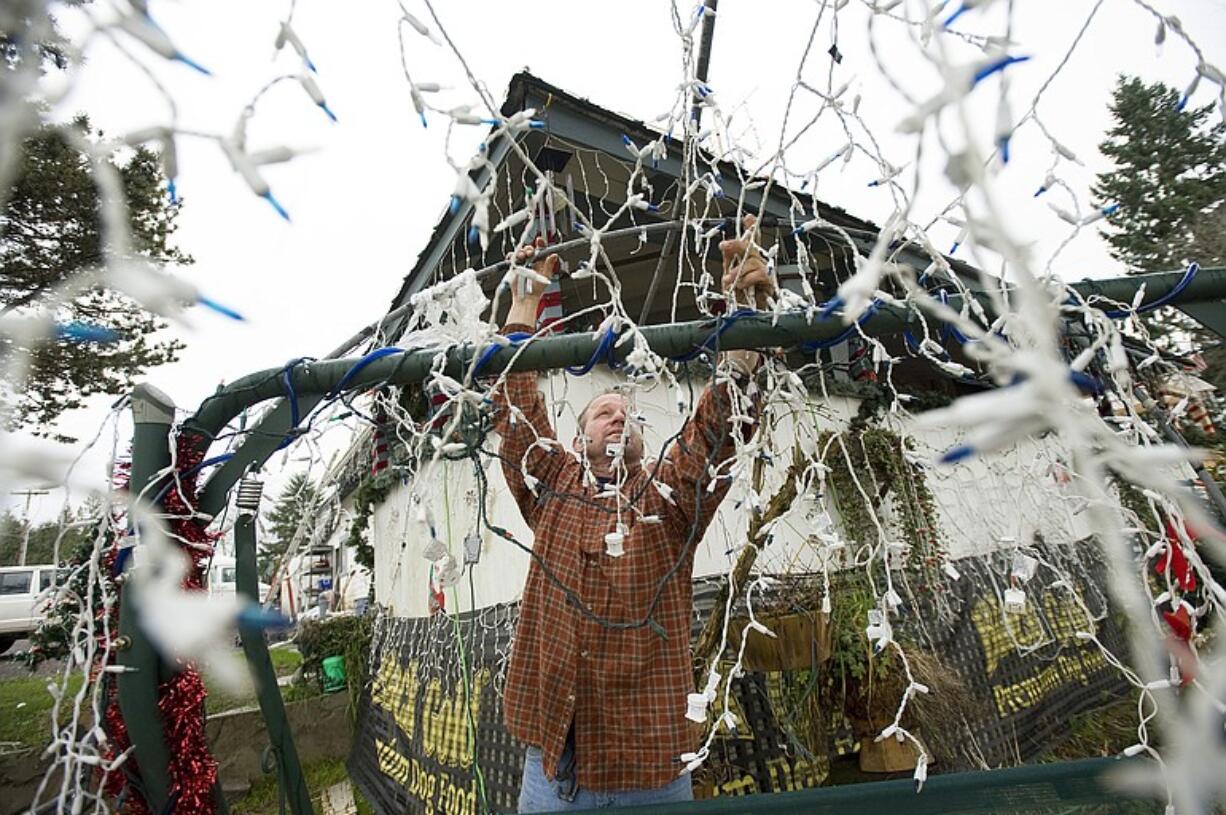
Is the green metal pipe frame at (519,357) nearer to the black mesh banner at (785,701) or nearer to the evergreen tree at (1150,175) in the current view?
the black mesh banner at (785,701)

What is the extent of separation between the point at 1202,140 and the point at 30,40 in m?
25.0

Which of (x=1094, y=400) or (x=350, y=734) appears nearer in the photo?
(x=1094, y=400)

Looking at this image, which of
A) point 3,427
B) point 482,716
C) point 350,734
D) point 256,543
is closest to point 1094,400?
point 3,427

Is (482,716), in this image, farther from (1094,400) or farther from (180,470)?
(1094,400)

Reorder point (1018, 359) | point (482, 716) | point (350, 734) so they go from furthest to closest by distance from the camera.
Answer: point (350, 734)
point (482, 716)
point (1018, 359)

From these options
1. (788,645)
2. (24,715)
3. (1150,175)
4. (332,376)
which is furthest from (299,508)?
(1150,175)

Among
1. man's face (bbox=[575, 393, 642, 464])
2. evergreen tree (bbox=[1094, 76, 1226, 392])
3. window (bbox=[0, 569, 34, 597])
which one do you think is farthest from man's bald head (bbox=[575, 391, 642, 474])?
evergreen tree (bbox=[1094, 76, 1226, 392])

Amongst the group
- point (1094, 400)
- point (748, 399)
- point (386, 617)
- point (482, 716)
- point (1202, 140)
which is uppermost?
point (1202, 140)

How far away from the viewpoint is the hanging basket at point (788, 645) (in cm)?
271

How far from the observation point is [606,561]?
1.54m

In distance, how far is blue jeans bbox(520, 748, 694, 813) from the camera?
55.2 inches

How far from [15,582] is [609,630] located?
54.7 ft

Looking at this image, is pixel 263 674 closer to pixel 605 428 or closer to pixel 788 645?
pixel 605 428

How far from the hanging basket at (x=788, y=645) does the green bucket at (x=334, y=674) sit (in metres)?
4.67
